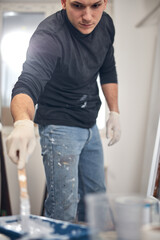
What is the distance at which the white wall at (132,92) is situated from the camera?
1.93 m

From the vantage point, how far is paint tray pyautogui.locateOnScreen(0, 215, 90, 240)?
72 cm

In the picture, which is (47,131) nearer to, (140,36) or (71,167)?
(71,167)

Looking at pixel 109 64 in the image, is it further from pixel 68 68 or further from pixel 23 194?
pixel 23 194

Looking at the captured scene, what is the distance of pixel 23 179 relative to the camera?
0.88 meters

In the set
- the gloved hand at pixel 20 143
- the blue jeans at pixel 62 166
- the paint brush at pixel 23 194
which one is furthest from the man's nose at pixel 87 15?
the paint brush at pixel 23 194

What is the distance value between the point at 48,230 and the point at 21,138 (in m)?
0.30

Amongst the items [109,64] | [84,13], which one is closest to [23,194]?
[84,13]

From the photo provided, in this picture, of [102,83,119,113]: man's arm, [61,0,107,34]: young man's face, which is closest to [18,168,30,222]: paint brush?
[61,0,107,34]: young man's face

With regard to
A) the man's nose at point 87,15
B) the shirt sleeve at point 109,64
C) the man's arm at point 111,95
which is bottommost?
the man's arm at point 111,95

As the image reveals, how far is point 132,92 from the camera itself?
6.57 ft

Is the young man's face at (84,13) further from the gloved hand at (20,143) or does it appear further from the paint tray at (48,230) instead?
the paint tray at (48,230)

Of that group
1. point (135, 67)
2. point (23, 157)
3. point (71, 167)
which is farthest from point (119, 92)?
point (23, 157)

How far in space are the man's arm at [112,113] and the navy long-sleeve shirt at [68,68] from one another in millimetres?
109

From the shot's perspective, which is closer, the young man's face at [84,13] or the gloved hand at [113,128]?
the young man's face at [84,13]
